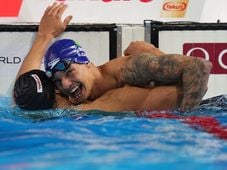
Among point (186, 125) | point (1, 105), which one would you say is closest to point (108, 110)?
point (186, 125)

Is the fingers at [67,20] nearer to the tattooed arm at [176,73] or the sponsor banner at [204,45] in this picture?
the sponsor banner at [204,45]

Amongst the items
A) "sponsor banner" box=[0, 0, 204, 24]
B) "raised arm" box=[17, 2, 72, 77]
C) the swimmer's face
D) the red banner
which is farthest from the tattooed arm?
the red banner

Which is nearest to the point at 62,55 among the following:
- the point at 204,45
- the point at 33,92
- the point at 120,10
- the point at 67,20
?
the point at 33,92

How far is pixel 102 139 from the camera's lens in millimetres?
2670

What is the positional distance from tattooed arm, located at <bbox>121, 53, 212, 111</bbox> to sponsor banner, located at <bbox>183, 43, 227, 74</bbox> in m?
1.10

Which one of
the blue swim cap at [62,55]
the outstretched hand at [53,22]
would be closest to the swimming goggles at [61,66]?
the blue swim cap at [62,55]

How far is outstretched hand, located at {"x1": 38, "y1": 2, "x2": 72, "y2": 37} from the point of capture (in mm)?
4684

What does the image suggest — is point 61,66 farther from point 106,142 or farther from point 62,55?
point 106,142

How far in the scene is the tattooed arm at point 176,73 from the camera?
11.7 ft

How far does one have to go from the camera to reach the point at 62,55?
3930 millimetres

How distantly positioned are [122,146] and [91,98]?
154cm

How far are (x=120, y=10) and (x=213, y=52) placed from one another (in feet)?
2.70

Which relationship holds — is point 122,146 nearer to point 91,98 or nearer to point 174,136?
point 174,136

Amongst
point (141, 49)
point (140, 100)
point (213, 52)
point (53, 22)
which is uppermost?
point (53, 22)
